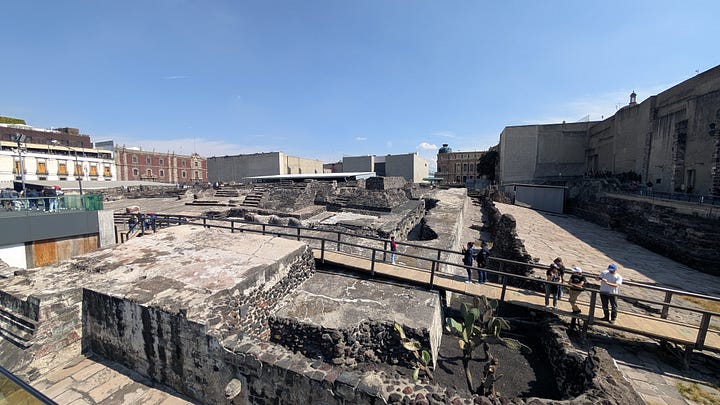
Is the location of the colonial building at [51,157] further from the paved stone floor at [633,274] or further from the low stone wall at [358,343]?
the paved stone floor at [633,274]

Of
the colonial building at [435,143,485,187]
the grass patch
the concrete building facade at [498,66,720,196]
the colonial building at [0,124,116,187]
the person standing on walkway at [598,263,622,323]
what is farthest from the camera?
the colonial building at [435,143,485,187]

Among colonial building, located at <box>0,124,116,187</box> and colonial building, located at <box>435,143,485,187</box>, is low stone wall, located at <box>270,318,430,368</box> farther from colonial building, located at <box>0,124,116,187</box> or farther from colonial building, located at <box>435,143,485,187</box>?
colonial building, located at <box>435,143,485,187</box>

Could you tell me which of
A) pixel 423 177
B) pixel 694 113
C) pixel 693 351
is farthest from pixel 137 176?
pixel 694 113

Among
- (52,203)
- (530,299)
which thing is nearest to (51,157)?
(52,203)

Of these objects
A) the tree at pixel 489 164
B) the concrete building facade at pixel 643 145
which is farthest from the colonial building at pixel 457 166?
the concrete building facade at pixel 643 145

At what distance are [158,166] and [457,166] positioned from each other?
63.0 m

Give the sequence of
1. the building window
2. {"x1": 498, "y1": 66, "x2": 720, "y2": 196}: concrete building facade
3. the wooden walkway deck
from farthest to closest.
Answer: the building window < {"x1": 498, "y1": 66, "x2": 720, "y2": 196}: concrete building facade < the wooden walkway deck

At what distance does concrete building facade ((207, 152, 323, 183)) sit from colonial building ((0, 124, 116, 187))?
15740 millimetres

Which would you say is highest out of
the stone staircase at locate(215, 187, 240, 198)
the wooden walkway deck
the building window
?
the building window

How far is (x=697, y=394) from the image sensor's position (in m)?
3.93

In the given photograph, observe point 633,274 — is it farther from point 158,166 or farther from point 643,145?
point 158,166

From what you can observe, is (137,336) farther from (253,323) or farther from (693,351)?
(693,351)

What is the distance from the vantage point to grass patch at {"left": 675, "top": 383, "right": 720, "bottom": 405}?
3.83 metres

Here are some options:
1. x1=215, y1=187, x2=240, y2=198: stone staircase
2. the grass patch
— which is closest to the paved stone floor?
the grass patch
